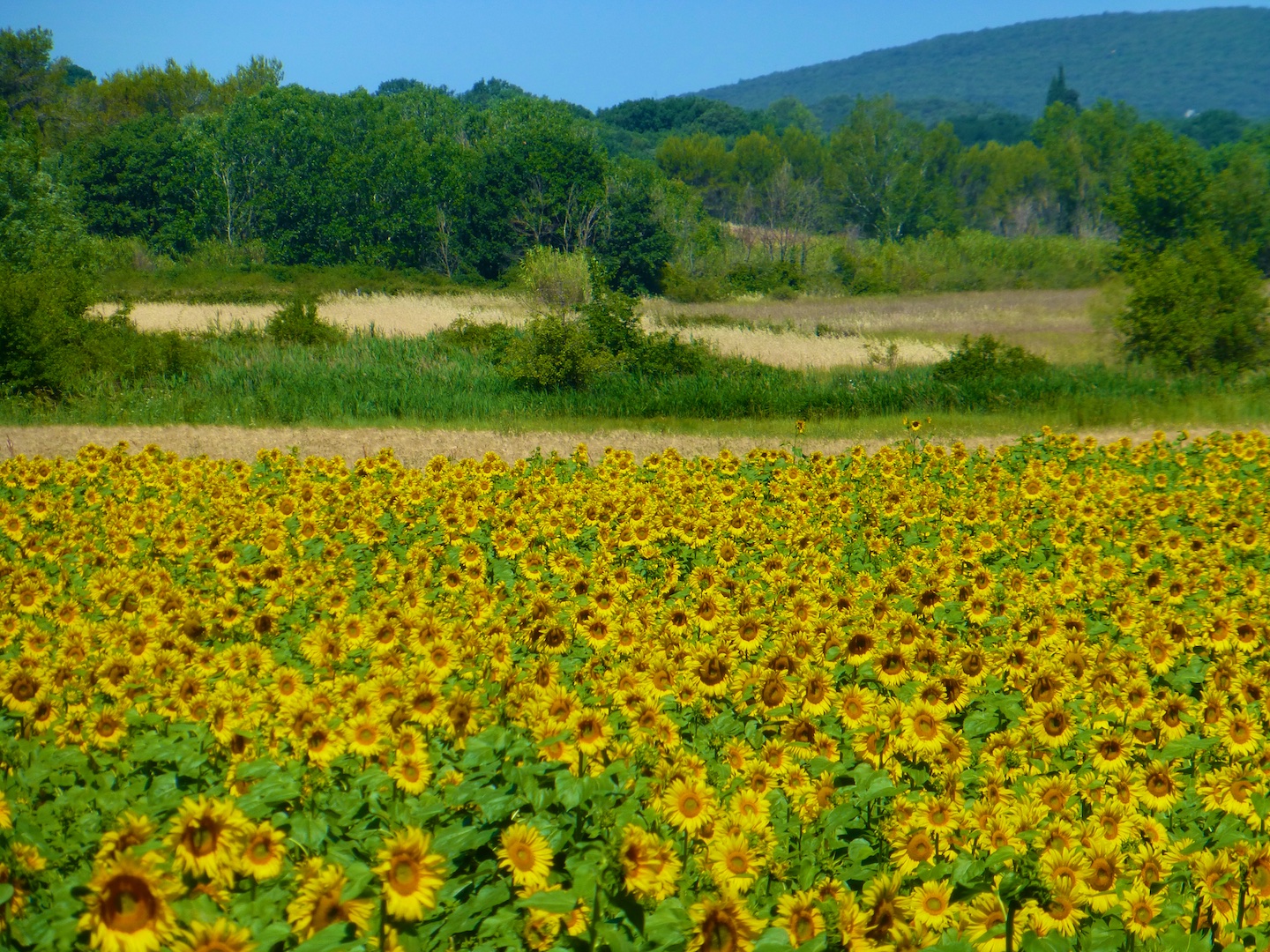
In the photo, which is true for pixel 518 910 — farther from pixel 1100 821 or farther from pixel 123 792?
pixel 1100 821

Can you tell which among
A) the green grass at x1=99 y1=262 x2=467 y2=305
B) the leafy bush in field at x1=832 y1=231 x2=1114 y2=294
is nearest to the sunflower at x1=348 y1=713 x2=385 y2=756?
the green grass at x1=99 y1=262 x2=467 y2=305

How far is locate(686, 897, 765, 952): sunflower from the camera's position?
2.47m

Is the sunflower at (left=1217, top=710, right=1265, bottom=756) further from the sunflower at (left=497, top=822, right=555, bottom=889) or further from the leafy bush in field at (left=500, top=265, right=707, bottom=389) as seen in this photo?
the leafy bush in field at (left=500, top=265, right=707, bottom=389)

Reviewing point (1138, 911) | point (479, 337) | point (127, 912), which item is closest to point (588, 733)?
point (127, 912)

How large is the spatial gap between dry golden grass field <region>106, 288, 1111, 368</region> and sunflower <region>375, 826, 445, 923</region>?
23.9 m

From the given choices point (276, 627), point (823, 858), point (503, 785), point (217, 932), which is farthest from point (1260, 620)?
point (217, 932)

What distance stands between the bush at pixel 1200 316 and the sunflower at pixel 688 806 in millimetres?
24775

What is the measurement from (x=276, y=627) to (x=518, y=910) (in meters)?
2.46

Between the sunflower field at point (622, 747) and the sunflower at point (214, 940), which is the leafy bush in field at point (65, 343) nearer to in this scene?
the sunflower field at point (622, 747)

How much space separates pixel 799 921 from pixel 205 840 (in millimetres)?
1438

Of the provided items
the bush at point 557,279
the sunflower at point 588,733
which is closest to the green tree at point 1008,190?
the bush at point 557,279

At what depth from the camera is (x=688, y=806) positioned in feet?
10.3

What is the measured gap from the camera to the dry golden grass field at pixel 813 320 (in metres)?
28.8

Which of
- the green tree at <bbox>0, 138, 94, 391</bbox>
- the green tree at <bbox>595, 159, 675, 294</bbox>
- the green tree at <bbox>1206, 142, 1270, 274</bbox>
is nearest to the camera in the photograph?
the green tree at <bbox>0, 138, 94, 391</bbox>
